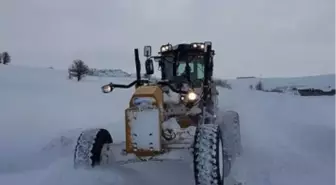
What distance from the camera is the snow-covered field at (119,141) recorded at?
6.71 metres

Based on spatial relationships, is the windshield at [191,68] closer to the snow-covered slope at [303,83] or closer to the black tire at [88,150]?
the black tire at [88,150]

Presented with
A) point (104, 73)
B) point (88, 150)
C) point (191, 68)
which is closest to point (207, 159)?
point (88, 150)

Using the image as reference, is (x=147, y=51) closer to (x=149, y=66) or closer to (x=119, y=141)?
(x=149, y=66)

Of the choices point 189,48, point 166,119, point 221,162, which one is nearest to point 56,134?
point 189,48

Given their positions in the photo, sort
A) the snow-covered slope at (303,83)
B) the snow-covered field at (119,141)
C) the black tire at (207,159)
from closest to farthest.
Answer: the black tire at (207,159), the snow-covered field at (119,141), the snow-covered slope at (303,83)

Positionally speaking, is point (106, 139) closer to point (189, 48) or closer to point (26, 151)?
point (189, 48)

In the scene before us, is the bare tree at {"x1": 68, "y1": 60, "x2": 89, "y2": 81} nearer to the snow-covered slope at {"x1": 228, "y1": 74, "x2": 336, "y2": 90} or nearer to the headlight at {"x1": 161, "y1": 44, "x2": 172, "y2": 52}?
the snow-covered slope at {"x1": 228, "y1": 74, "x2": 336, "y2": 90}

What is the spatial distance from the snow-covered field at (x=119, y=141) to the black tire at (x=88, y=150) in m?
0.20

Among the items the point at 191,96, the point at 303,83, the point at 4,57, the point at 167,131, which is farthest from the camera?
the point at 303,83

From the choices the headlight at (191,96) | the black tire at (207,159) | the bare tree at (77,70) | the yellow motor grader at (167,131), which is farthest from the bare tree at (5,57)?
the black tire at (207,159)

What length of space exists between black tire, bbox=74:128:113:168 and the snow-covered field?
197mm

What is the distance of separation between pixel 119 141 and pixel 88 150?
340 cm

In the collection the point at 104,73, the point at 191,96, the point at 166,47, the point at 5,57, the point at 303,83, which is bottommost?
the point at 303,83

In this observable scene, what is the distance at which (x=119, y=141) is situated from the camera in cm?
984
